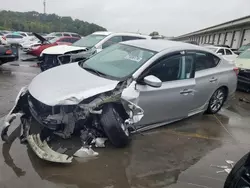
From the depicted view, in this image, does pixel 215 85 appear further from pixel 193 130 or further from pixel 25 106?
pixel 25 106

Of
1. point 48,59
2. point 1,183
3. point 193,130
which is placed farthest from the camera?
point 48,59

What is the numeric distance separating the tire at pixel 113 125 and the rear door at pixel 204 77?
1885 mm

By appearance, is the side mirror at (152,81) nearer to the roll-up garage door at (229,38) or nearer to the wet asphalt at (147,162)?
the wet asphalt at (147,162)

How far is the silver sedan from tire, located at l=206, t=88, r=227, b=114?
34cm

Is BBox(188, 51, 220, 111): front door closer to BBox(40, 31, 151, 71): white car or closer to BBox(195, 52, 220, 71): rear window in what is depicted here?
BBox(195, 52, 220, 71): rear window

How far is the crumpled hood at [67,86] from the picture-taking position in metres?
3.40

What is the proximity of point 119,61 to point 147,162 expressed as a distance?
1.91 meters

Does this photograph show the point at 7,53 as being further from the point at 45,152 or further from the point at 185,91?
the point at 185,91

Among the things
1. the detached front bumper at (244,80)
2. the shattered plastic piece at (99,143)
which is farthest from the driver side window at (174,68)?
the detached front bumper at (244,80)

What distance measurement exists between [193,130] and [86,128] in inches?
89.5

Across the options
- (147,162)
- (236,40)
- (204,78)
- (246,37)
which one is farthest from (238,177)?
(236,40)

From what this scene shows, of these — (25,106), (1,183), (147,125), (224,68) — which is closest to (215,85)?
(224,68)

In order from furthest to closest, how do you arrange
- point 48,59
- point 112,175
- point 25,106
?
point 48,59
point 25,106
point 112,175

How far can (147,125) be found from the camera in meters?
4.29
